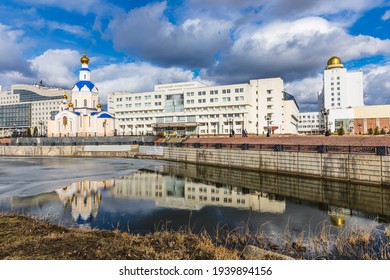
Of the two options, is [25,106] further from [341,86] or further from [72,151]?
[341,86]

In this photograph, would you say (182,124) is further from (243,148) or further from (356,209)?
(356,209)

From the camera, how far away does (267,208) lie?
15352 mm

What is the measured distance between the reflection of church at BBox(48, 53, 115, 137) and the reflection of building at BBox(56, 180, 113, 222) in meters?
53.9

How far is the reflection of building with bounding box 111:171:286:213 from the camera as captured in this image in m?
16.3

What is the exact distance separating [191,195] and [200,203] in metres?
2.63

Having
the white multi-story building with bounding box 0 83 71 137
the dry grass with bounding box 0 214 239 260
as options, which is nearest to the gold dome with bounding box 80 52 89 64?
the white multi-story building with bounding box 0 83 71 137

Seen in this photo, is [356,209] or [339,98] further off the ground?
[339,98]

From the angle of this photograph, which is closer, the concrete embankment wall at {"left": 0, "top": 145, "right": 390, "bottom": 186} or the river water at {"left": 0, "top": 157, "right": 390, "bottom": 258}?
the river water at {"left": 0, "top": 157, "right": 390, "bottom": 258}

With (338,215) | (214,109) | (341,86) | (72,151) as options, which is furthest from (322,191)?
(341,86)

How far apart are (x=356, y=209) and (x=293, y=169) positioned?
11.0 metres

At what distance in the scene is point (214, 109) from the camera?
79500 millimetres

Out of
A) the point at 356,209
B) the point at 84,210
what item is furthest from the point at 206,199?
the point at 356,209

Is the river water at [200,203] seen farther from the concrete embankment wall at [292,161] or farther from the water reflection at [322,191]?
the concrete embankment wall at [292,161]

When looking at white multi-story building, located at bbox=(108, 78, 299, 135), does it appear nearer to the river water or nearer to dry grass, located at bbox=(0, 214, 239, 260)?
the river water
